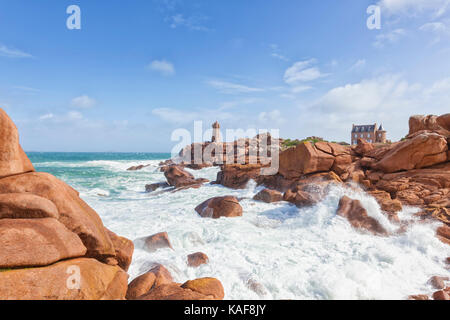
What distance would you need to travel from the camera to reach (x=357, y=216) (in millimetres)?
9383

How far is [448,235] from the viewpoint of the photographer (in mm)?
7852

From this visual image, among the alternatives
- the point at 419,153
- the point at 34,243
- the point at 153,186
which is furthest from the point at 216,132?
the point at 34,243

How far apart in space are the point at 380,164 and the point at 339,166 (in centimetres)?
232

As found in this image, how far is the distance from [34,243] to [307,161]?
575 inches

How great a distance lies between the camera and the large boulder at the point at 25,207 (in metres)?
3.91

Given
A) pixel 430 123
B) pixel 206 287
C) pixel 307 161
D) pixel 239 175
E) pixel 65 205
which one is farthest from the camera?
pixel 239 175

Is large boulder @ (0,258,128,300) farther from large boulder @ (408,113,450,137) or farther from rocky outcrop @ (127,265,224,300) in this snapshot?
large boulder @ (408,113,450,137)

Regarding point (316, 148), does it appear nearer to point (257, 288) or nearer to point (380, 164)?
point (380, 164)

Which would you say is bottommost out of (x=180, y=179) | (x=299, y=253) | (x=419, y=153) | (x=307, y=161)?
(x=299, y=253)

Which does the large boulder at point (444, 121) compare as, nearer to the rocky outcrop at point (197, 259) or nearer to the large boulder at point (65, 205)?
the rocky outcrop at point (197, 259)

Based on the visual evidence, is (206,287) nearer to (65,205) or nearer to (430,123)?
(65,205)

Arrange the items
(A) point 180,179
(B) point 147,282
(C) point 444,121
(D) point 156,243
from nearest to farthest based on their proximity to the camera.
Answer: (B) point 147,282 → (D) point 156,243 → (C) point 444,121 → (A) point 180,179

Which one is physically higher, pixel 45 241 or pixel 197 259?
pixel 45 241

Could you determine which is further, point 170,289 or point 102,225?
point 102,225
